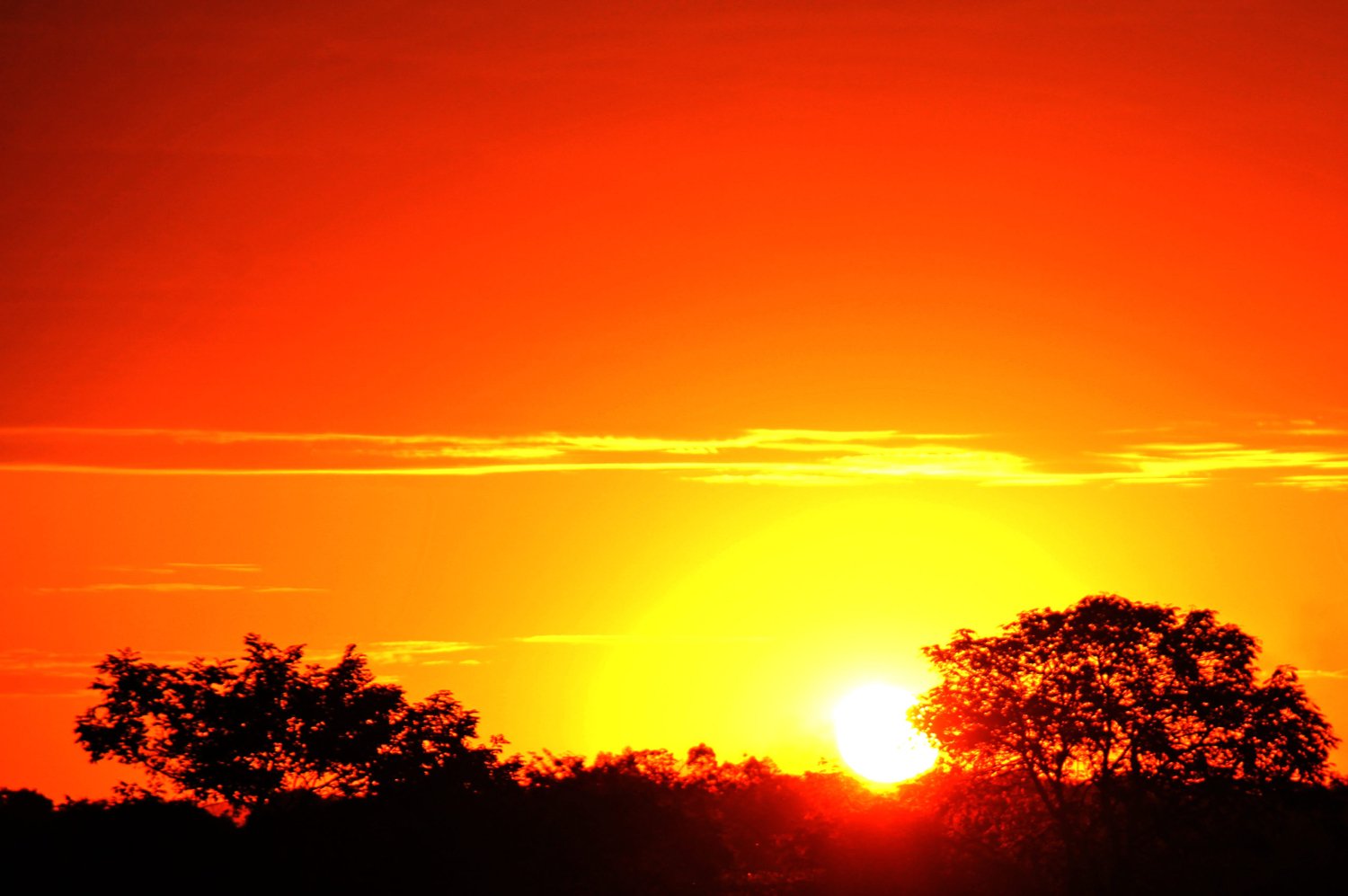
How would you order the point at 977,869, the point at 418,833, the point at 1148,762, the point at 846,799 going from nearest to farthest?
1. the point at 418,833
2. the point at 1148,762
3. the point at 977,869
4. the point at 846,799

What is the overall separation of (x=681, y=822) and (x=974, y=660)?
62.1 ft

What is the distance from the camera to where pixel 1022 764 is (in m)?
90.8

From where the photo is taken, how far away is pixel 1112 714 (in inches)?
3501

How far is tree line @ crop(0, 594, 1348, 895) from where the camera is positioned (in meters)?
78.9

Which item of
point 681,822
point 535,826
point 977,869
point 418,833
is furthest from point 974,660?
point 418,833

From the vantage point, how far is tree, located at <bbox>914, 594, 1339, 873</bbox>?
8625 cm

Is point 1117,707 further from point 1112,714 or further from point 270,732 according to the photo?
point 270,732

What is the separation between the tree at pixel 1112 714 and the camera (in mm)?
86250

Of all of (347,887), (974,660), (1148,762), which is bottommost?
(347,887)

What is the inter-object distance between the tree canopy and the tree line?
0.36 ft

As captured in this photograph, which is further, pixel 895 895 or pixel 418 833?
pixel 895 895

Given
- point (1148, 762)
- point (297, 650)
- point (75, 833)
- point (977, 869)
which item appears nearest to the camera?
point (75, 833)

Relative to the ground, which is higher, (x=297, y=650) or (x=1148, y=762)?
(x=297, y=650)

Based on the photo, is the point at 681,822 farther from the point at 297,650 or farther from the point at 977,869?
the point at 297,650
